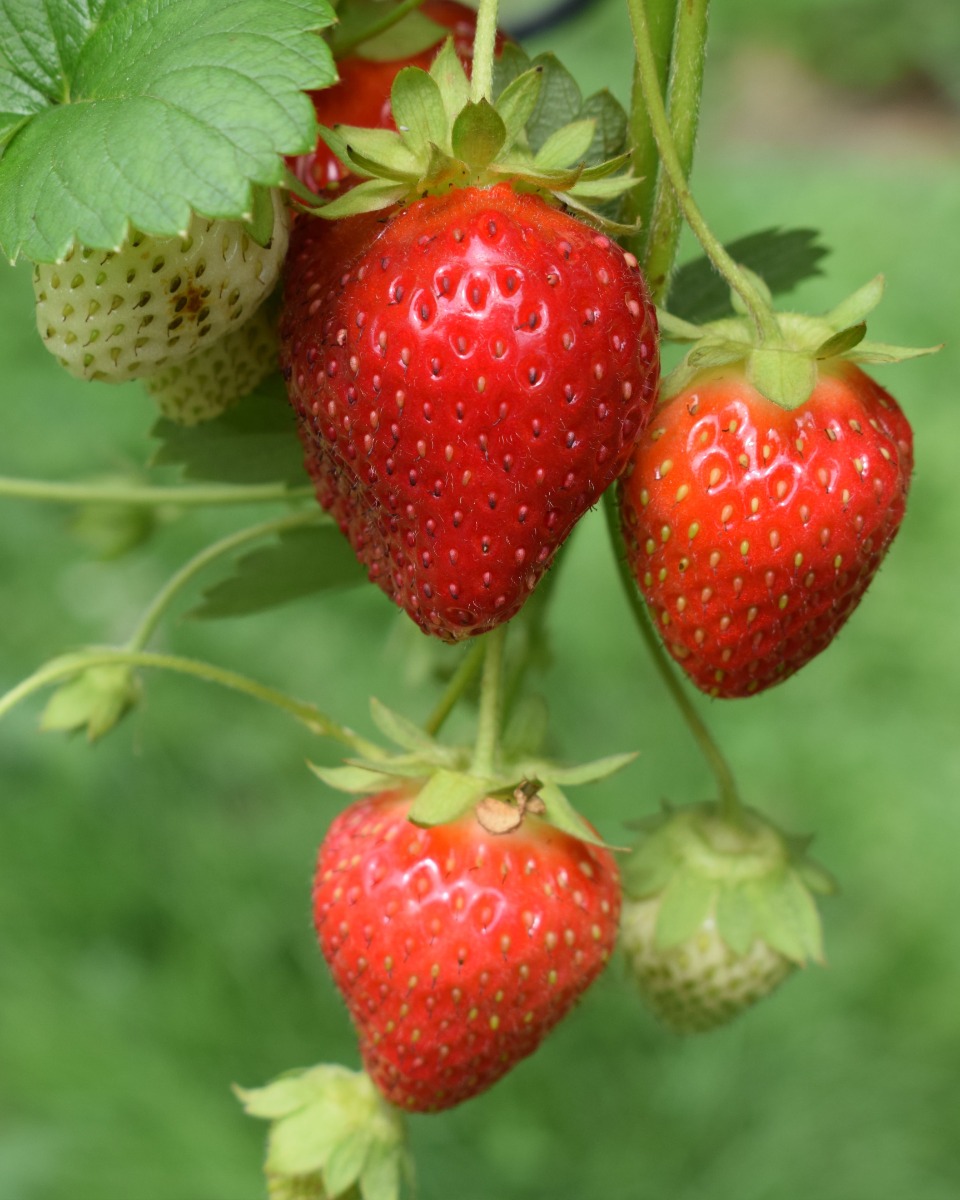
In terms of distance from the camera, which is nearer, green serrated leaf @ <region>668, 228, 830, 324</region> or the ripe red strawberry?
the ripe red strawberry

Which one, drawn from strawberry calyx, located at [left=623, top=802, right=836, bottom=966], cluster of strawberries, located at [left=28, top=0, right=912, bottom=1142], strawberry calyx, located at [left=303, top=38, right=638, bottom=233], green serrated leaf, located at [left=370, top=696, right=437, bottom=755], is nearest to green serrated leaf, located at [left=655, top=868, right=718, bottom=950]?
strawberry calyx, located at [left=623, top=802, right=836, bottom=966]

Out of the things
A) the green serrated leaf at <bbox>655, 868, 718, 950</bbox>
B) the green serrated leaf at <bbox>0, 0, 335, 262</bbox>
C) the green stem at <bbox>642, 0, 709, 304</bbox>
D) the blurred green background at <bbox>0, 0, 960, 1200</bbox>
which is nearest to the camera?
the green serrated leaf at <bbox>0, 0, 335, 262</bbox>

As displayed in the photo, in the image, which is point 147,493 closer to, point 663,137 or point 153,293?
point 153,293

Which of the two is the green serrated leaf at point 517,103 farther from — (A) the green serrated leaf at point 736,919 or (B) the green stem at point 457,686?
(A) the green serrated leaf at point 736,919

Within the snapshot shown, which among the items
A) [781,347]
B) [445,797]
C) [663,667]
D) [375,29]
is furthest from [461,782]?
[375,29]

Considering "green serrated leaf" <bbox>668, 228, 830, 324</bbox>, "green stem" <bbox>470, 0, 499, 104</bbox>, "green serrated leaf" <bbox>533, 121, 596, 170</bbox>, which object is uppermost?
"green stem" <bbox>470, 0, 499, 104</bbox>

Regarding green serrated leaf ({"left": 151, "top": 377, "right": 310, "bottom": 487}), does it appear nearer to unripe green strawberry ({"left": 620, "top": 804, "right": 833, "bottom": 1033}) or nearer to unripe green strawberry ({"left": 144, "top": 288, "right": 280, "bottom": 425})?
unripe green strawberry ({"left": 144, "top": 288, "right": 280, "bottom": 425})

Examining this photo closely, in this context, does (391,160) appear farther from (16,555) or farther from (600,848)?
(16,555)

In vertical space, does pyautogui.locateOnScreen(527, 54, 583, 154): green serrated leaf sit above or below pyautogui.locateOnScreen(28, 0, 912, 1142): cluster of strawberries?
above
